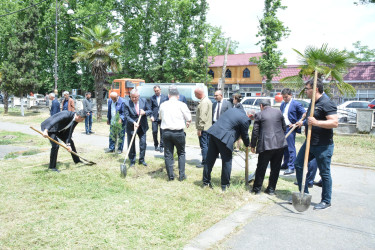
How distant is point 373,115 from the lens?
12375 mm

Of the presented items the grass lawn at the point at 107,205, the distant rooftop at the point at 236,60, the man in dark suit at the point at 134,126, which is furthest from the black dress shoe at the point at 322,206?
the distant rooftop at the point at 236,60

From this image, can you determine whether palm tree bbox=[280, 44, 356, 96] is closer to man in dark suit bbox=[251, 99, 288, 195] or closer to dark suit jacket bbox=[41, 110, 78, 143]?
man in dark suit bbox=[251, 99, 288, 195]

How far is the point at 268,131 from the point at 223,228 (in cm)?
204

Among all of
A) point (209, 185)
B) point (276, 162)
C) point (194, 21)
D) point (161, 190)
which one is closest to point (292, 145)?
point (276, 162)

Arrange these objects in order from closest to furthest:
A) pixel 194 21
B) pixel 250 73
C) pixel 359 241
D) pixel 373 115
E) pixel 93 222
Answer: pixel 359 241
pixel 93 222
pixel 373 115
pixel 194 21
pixel 250 73

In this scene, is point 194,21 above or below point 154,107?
above

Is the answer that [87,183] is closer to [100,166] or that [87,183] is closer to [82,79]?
[100,166]

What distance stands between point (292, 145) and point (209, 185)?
8.80 ft

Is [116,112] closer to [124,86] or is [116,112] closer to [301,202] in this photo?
[301,202]

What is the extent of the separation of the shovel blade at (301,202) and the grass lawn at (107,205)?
0.87 metres

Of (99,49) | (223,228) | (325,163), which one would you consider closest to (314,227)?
(325,163)

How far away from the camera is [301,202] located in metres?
4.50

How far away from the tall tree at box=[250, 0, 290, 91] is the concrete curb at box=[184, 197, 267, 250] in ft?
102

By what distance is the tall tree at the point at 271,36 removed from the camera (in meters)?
32.4
